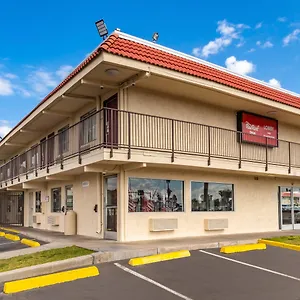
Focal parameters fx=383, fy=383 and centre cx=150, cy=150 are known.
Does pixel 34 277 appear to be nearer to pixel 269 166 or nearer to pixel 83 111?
pixel 83 111

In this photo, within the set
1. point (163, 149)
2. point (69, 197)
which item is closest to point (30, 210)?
point (69, 197)

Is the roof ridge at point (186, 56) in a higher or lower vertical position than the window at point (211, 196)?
higher

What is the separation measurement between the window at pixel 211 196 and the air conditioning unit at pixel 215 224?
48cm

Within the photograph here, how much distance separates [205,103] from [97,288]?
9.41 meters

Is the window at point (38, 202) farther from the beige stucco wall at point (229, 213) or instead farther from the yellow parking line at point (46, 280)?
the yellow parking line at point (46, 280)

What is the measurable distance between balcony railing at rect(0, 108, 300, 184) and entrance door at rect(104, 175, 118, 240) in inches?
55.2

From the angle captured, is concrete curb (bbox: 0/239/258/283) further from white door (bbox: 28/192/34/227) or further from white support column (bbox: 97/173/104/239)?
white door (bbox: 28/192/34/227)

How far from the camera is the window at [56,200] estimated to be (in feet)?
58.3

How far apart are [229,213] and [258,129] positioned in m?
3.85

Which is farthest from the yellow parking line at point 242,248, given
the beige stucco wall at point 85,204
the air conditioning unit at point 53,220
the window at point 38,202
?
the window at point 38,202

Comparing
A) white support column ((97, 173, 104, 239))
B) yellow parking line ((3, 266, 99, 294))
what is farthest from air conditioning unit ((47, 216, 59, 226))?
yellow parking line ((3, 266, 99, 294))

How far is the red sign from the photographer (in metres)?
15.9

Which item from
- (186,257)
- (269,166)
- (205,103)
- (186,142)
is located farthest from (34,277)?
(269,166)

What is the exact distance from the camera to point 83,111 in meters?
15.1
